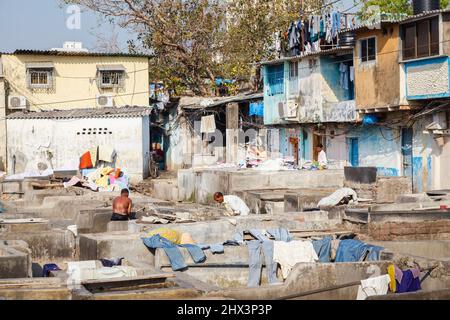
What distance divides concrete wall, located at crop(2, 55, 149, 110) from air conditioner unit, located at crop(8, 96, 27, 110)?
402 millimetres

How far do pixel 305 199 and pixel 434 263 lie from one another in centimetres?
748

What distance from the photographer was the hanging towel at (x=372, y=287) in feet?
45.8

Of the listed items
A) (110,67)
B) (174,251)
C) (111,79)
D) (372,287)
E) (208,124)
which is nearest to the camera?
(372,287)

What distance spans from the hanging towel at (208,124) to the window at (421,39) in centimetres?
1333

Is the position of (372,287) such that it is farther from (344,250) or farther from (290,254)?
(290,254)

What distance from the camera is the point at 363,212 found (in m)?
17.8

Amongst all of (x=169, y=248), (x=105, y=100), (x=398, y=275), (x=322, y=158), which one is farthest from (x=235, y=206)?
(x=105, y=100)

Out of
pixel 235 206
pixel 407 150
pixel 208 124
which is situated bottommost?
pixel 235 206

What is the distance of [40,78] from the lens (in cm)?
3644

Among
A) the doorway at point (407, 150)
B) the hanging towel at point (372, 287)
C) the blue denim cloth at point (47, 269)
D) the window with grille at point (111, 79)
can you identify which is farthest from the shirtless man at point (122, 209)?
the window with grille at point (111, 79)

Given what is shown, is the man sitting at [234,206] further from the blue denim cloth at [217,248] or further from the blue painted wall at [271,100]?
the blue painted wall at [271,100]

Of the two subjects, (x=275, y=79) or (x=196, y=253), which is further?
(x=275, y=79)

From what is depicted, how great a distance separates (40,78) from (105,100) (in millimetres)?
2867
